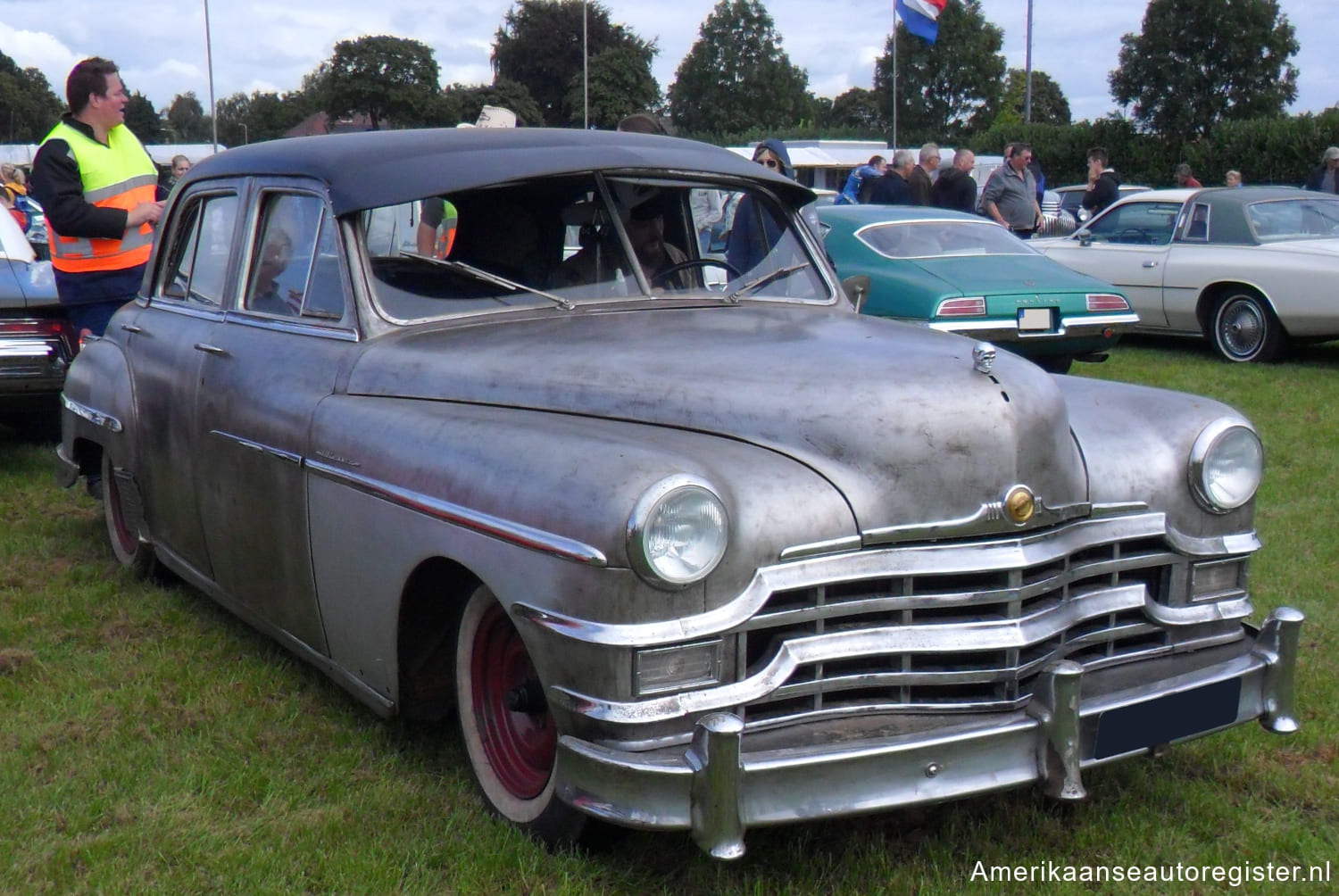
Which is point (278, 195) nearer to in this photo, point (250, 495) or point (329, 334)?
point (329, 334)

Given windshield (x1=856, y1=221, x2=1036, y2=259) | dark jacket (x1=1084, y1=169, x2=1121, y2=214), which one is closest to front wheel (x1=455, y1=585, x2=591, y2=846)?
windshield (x1=856, y1=221, x2=1036, y2=259)

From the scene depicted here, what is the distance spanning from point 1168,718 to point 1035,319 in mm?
6772

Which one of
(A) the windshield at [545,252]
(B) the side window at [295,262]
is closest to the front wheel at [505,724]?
(A) the windshield at [545,252]

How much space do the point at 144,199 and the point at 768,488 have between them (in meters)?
4.63

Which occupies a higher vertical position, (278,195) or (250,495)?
(278,195)

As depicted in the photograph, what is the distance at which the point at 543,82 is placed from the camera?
77.7m

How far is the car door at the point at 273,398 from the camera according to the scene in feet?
12.0

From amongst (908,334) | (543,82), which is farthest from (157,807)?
(543,82)

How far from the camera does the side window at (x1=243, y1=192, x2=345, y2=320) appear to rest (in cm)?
379

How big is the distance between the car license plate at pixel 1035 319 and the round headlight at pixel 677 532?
281 inches

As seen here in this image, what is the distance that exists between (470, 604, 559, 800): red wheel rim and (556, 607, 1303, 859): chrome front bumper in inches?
14.2

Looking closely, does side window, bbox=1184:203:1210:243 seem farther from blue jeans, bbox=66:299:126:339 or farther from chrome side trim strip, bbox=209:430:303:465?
chrome side trim strip, bbox=209:430:303:465

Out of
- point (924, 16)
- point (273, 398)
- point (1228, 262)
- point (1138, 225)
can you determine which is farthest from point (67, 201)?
point (924, 16)

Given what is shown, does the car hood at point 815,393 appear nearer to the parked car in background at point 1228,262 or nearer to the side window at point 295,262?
the side window at point 295,262
